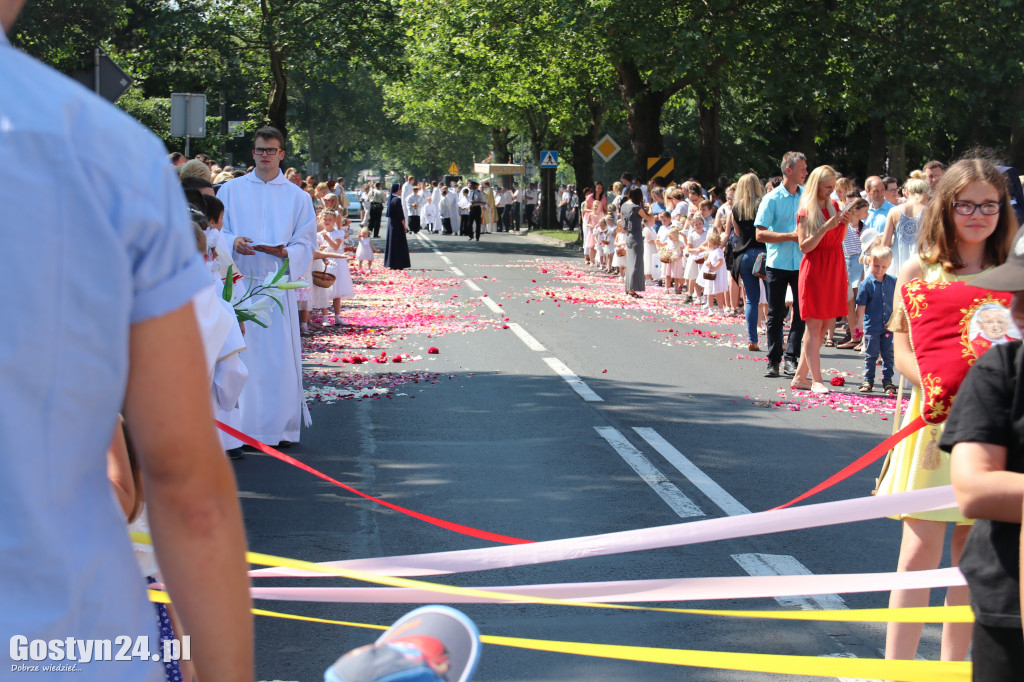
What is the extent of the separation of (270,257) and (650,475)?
332 cm

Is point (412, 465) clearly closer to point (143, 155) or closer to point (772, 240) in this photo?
point (772, 240)

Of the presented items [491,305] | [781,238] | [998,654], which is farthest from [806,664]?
[491,305]

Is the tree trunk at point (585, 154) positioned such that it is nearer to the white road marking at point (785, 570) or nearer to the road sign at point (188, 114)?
the road sign at point (188, 114)

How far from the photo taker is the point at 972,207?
13.5 feet

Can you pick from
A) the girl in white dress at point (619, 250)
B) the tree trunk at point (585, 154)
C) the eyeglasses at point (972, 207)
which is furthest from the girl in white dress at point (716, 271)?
the tree trunk at point (585, 154)

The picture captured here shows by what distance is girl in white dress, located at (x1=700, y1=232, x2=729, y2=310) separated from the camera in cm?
1658

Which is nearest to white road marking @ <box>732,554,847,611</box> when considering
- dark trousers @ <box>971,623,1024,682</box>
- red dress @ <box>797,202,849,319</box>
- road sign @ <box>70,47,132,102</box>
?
dark trousers @ <box>971,623,1024,682</box>

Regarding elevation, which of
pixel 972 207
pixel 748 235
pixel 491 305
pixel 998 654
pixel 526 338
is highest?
pixel 972 207

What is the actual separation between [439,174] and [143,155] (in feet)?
370

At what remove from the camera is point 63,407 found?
113cm

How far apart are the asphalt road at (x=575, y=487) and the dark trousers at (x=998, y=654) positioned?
1.91m

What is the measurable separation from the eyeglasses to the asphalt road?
168cm

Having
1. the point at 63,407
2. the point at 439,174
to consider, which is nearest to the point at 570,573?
the point at 63,407

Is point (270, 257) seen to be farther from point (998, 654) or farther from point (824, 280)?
Result: point (998, 654)
